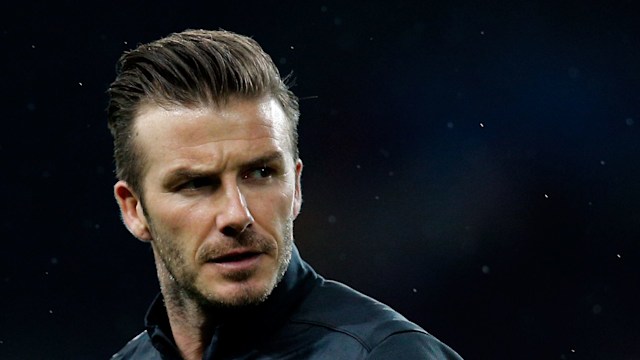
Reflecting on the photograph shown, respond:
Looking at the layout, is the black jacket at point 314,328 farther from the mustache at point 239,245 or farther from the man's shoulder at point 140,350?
the man's shoulder at point 140,350

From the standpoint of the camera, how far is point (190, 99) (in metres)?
2.77

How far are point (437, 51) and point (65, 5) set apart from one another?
6.99ft

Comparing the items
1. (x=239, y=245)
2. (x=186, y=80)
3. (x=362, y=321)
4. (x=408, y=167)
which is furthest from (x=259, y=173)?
(x=408, y=167)

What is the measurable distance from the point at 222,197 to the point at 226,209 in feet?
0.15

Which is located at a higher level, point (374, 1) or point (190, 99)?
point (190, 99)

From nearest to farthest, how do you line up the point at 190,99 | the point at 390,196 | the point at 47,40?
the point at 190,99
the point at 47,40
the point at 390,196

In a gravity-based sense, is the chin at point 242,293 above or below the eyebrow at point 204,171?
below

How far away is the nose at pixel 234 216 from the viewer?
2.60 metres

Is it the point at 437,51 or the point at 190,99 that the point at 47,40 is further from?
the point at 190,99

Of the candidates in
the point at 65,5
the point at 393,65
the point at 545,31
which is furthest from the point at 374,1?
the point at 65,5

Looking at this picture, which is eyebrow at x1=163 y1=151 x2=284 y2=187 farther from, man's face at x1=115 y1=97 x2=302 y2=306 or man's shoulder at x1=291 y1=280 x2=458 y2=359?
man's shoulder at x1=291 y1=280 x2=458 y2=359

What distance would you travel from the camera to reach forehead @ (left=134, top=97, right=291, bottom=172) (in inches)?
106

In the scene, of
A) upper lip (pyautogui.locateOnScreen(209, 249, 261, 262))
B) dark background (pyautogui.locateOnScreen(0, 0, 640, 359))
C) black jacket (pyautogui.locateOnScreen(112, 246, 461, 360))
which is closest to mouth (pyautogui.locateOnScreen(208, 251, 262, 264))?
upper lip (pyautogui.locateOnScreen(209, 249, 261, 262))

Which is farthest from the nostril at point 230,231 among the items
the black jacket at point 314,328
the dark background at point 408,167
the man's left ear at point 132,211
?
the dark background at point 408,167
